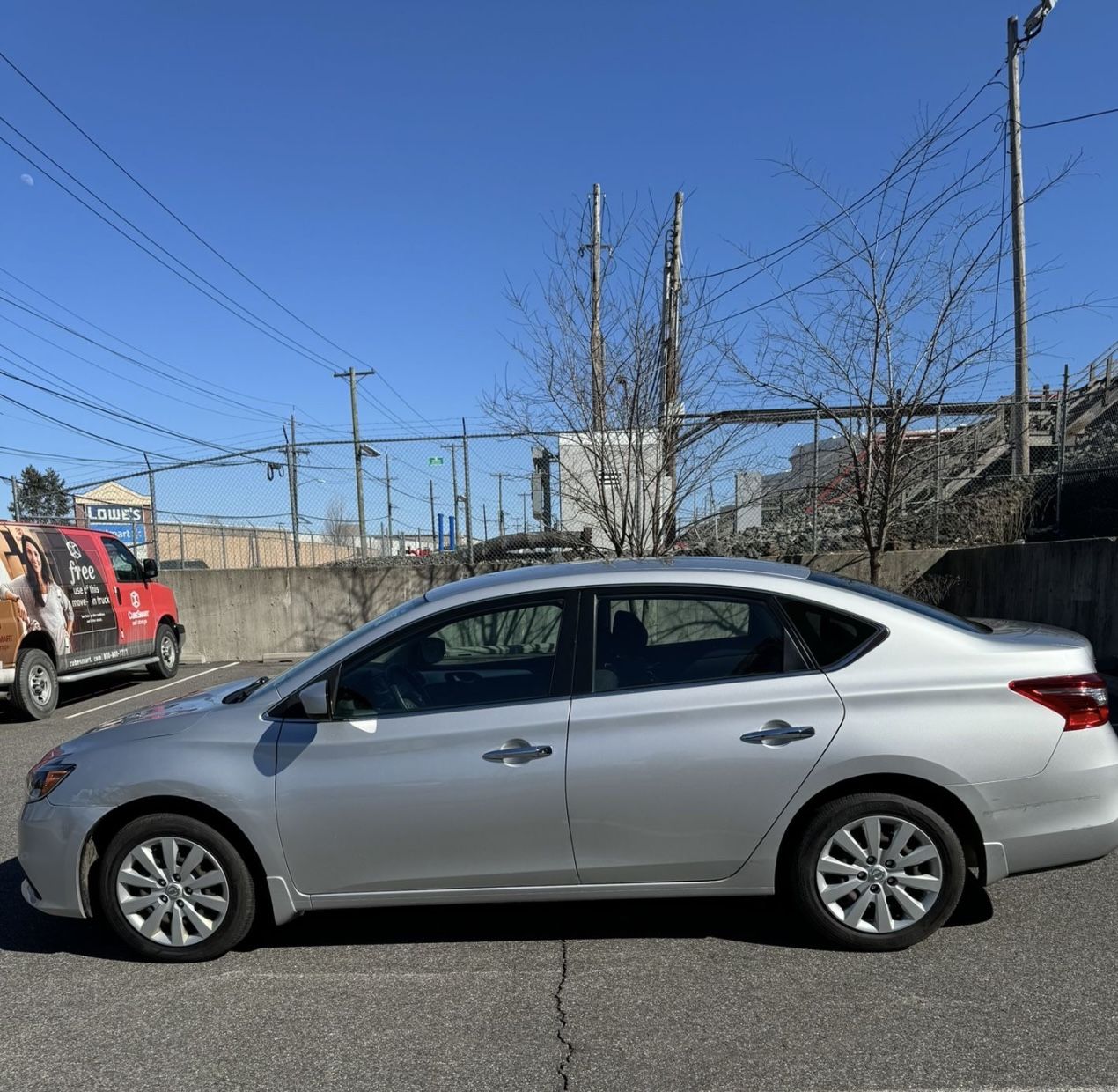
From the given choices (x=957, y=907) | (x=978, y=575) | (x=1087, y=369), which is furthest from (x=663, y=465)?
(x=1087, y=369)

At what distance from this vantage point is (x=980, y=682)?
139 inches

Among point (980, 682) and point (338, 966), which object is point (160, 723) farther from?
point (980, 682)

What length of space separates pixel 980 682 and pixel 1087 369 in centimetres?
2036

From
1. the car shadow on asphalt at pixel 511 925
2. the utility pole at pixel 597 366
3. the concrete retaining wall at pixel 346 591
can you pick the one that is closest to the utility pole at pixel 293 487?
the concrete retaining wall at pixel 346 591

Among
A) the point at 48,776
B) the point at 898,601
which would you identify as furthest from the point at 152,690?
the point at 898,601

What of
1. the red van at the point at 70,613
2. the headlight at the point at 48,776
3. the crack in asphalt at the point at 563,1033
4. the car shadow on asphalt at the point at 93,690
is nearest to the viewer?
the crack in asphalt at the point at 563,1033

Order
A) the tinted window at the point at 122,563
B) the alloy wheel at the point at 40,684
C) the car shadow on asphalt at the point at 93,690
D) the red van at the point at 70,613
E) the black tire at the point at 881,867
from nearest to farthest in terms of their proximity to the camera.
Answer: the black tire at the point at 881,867 < the red van at the point at 70,613 < the alloy wheel at the point at 40,684 < the car shadow on asphalt at the point at 93,690 < the tinted window at the point at 122,563

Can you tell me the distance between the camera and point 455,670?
13.9 ft

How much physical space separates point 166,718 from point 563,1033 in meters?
2.17

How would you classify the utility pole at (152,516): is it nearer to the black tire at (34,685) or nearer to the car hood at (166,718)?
the black tire at (34,685)

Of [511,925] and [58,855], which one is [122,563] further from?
[511,925]

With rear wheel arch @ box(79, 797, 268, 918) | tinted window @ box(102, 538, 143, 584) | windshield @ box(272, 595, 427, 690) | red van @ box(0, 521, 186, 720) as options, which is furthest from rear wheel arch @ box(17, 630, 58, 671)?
windshield @ box(272, 595, 427, 690)

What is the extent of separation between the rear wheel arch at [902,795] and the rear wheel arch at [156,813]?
216cm

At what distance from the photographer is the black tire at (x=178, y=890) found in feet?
11.7
